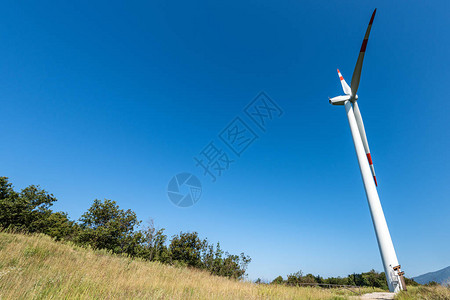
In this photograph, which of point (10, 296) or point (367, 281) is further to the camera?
point (367, 281)

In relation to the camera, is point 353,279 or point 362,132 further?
point 353,279

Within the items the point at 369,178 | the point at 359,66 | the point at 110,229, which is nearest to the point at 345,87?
the point at 359,66

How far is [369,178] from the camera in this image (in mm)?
14805

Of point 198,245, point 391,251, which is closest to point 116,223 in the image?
point 198,245

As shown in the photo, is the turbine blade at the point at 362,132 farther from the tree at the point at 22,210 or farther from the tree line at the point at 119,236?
the tree at the point at 22,210

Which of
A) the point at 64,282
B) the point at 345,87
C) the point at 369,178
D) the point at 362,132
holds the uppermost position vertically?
the point at 345,87

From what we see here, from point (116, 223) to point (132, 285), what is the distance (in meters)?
25.2

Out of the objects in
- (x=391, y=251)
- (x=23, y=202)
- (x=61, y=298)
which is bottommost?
(x=61, y=298)

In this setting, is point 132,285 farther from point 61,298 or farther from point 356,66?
point 356,66

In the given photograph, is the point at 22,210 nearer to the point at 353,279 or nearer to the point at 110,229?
the point at 110,229

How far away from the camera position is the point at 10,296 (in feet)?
15.4

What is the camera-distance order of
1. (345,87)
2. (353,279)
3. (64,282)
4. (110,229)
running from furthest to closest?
(353,279)
(110,229)
(345,87)
(64,282)

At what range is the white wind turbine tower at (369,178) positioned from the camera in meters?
12.1

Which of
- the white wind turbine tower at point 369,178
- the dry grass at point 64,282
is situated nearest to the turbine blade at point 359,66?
the white wind turbine tower at point 369,178
